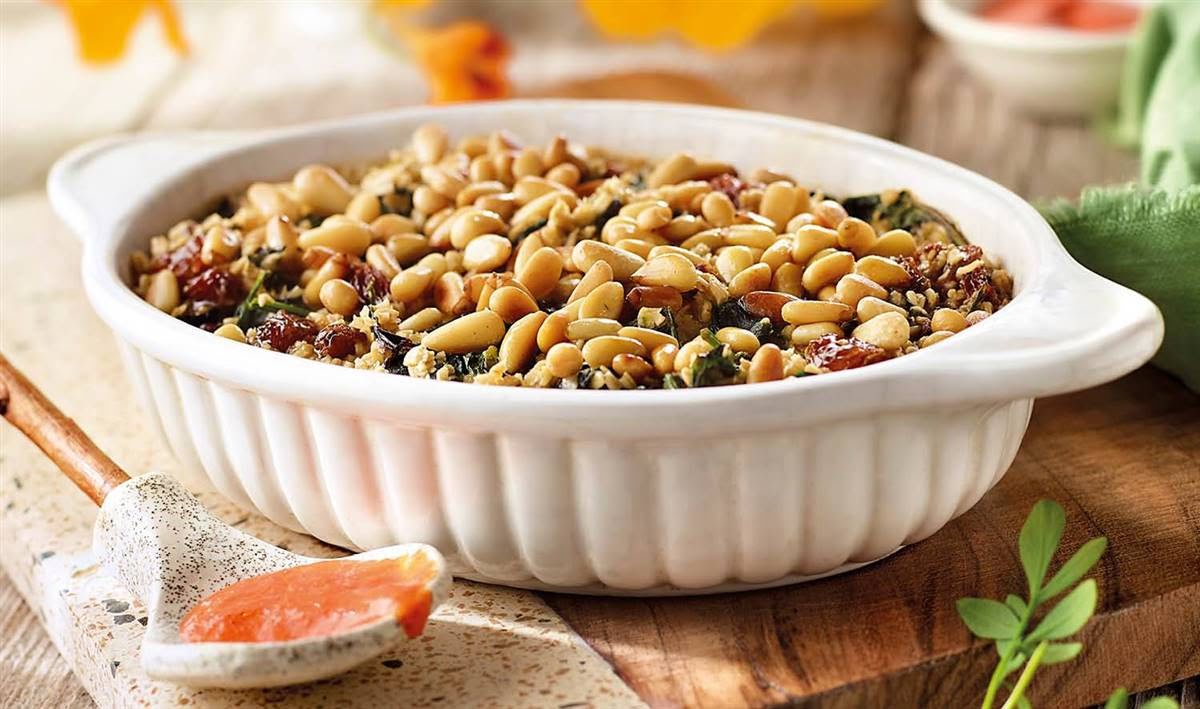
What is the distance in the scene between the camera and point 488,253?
1.41 meters

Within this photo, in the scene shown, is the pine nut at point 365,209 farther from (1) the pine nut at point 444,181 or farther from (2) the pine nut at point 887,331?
(2) the pine nut at point 887,331

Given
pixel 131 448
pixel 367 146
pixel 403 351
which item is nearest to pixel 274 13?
pixel 367 146

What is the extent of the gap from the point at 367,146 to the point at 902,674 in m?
1.00

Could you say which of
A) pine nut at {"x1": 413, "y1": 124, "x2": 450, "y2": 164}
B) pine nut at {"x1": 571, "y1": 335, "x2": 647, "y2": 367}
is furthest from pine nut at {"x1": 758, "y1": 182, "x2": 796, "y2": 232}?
pine nut at {"x1": 413, "y1": 124, "x2": 450, "y2": 164}

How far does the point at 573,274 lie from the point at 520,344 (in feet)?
0.48

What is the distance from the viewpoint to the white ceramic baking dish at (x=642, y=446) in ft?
3.58

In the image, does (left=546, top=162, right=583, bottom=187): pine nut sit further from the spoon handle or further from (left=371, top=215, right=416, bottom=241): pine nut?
the spoon handle

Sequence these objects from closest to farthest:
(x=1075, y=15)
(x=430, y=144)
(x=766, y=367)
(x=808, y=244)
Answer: (x=766, y=367) → (x=808, y=244) → (x=430, y=144) → (x=1075, y=15)

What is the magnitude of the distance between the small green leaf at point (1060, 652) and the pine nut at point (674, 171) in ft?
2.30

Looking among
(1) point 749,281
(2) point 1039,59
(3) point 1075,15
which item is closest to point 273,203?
(1) point 749,281

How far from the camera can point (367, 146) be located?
182cm

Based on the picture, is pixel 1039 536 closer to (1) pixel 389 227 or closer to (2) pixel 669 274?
(2) pixel 669 274

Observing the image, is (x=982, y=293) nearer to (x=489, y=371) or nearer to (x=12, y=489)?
(x=489, y=371)

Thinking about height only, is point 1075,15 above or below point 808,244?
below
